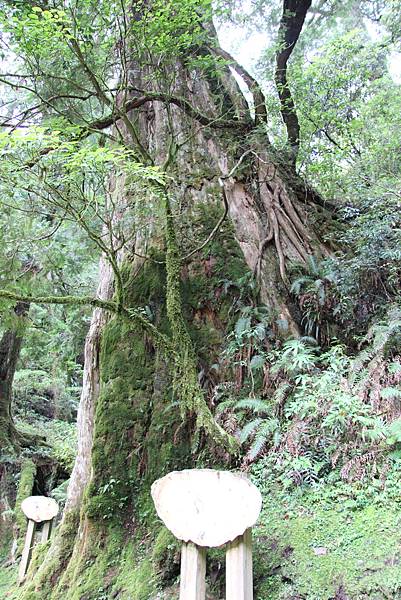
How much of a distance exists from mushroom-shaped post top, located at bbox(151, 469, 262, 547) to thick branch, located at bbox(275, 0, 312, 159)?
21.8 feet

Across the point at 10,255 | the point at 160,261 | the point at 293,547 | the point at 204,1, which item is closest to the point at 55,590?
the point at 293,547

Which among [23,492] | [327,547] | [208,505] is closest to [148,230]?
[208,505]

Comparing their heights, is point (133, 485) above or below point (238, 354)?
below

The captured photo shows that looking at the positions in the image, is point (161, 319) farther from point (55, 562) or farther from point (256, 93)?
point (256, 93)

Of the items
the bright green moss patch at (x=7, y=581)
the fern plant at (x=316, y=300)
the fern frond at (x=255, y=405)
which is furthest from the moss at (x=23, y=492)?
the fern plant at (x=316, y=300)

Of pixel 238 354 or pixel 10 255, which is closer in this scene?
pixel 238 354

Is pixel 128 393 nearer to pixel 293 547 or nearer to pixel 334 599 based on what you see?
pixel 293 547

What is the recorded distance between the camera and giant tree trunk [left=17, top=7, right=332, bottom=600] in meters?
4.36

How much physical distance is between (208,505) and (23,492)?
6.82m

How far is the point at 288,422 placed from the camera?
14.3 feet

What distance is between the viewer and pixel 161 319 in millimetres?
5504

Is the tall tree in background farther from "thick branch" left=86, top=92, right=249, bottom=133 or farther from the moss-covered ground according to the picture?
the moss-covered ground

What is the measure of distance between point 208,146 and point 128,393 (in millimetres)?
4407

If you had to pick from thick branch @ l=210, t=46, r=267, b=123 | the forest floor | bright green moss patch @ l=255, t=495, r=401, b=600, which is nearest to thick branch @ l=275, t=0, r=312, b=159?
thick branch @ l=210, t=46, r=267, b=123
